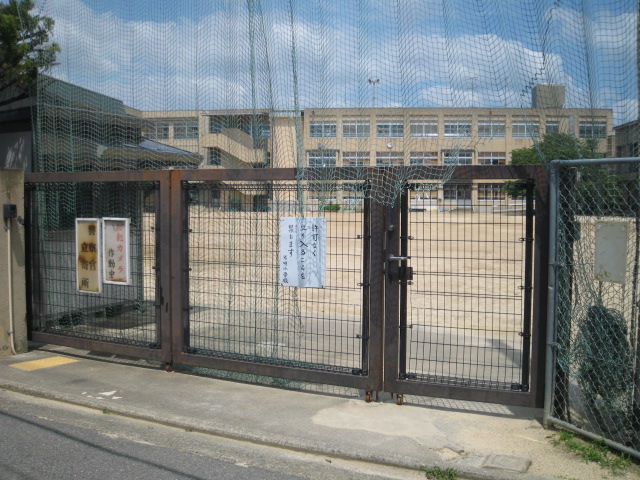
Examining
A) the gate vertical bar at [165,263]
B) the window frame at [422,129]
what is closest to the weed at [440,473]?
the window frame at [422,129]

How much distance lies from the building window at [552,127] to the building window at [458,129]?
719 millimetres

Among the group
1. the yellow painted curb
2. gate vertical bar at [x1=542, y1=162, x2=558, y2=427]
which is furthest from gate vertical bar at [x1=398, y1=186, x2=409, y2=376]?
the yellow painted curb

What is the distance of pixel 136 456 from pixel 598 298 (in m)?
4.16

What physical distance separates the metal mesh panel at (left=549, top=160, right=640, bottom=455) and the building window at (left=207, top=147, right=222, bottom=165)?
4190mm

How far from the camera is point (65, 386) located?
20.7ft

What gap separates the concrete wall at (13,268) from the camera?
292 inches

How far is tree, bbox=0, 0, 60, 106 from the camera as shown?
352 inches

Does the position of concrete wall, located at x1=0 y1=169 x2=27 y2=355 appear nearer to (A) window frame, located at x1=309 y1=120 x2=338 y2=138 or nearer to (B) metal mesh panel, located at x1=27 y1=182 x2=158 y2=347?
(B) metal mesh panel, located at x1=27 y1=182 x2=158 y2=347

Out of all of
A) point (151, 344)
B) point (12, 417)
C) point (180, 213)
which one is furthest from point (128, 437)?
point (180, 213)

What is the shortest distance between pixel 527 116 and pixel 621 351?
7.47 ft

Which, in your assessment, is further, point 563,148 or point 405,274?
point 405,274

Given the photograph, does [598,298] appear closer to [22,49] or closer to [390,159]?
[390,159]

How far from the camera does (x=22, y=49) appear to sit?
9.80m

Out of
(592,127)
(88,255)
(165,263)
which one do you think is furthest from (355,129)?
(88,255)
